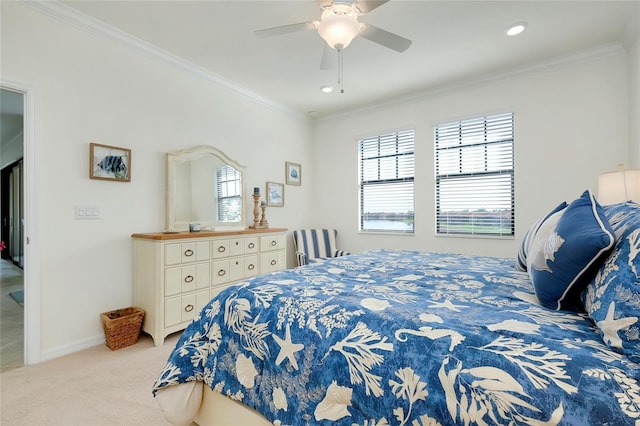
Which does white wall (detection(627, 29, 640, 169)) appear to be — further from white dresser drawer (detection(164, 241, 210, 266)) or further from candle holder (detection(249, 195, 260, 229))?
white dresser drawer (detection(164, 241, 210, 266))

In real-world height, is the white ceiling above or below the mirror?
above

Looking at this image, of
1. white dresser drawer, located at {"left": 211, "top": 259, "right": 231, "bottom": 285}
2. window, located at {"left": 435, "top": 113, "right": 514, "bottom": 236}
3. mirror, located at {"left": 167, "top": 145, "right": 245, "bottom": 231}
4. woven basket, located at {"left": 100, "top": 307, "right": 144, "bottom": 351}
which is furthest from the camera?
window, located at {"left": 435, "top": 113, "right": 514, "bottom": 236}

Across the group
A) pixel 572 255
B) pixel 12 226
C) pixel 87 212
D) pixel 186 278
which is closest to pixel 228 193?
pixel 186 278

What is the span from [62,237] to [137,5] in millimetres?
1993

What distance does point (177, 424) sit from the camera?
4.48 feet

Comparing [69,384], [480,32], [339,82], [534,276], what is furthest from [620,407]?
[339,82]

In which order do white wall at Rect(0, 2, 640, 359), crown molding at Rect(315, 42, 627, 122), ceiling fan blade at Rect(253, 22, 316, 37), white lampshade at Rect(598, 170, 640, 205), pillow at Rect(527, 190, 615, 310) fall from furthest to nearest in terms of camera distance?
crown molding at Rect(315, 42, 627, 122)
white wall at Rect(0, 2, 640, 359)
white lampshade at Rect(598, 170, 640, 205)
ceiling fan blade at Rect(253, 22, 316, 37)
pillow at Rect(527, 190, 615, 310)

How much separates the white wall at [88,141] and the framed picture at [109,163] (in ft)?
0.19

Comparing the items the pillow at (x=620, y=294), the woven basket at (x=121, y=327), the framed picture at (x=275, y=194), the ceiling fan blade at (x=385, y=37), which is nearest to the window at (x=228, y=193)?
the framed picture at (x=275, y=194)

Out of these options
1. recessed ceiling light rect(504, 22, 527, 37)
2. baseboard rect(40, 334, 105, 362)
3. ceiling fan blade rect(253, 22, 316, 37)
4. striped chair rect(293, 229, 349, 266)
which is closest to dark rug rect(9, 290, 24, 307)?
baseboard rect(40, 334, 105, 362)

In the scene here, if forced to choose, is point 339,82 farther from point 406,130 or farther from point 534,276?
point 534,276

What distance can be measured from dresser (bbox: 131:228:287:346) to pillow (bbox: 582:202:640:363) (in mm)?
2775

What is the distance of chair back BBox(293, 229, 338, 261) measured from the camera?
14.4 ft

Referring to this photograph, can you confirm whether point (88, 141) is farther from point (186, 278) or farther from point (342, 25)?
point (342, 25)
